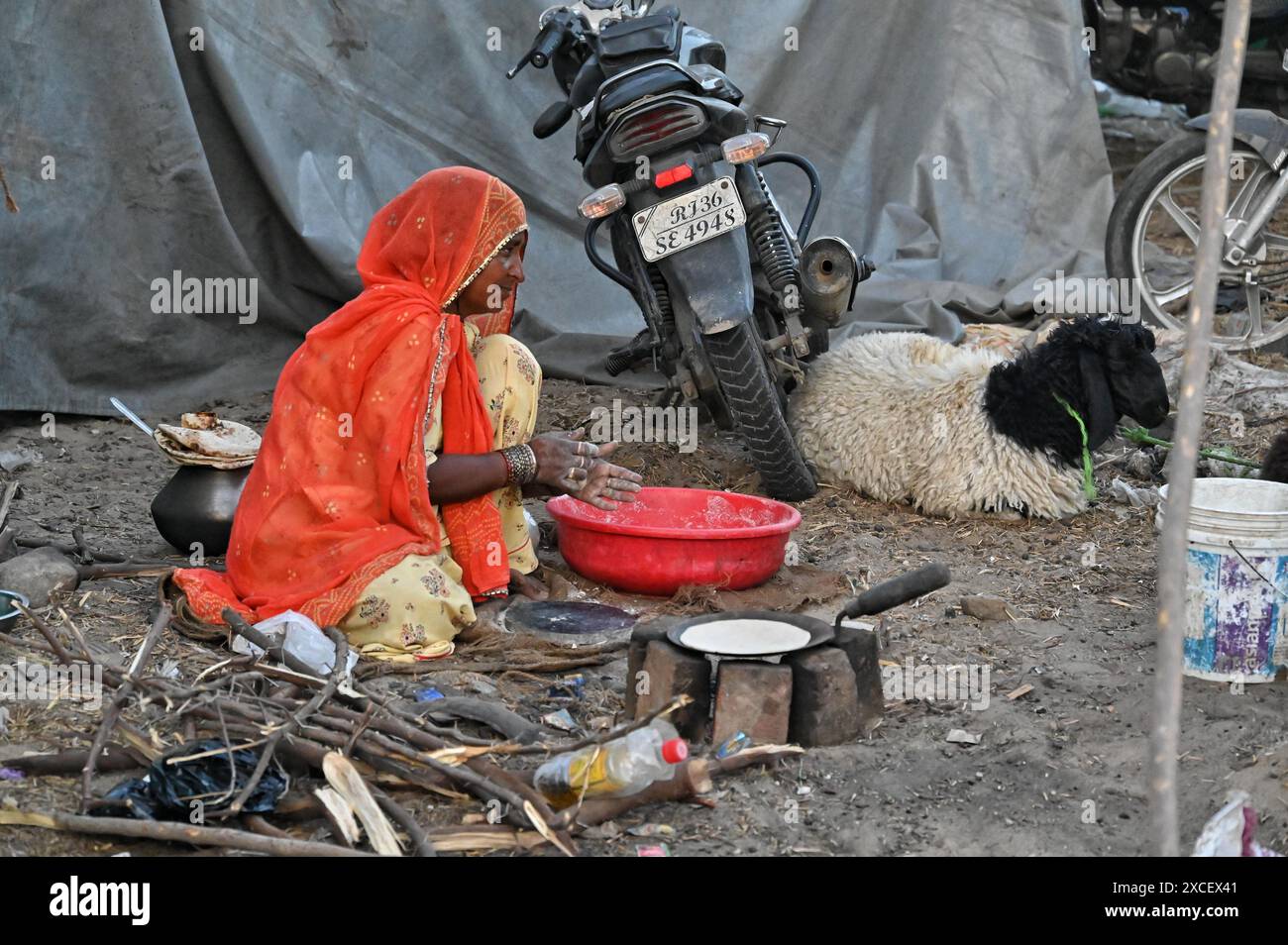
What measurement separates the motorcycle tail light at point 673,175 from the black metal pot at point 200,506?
1.53 meters

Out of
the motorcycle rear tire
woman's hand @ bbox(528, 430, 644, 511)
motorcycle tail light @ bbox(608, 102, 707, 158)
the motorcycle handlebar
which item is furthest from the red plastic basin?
the motorcycle handlebar

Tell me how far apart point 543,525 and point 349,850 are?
7.39 feet

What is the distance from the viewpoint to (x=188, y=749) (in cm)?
245

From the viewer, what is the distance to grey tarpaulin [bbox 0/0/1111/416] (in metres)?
5.12

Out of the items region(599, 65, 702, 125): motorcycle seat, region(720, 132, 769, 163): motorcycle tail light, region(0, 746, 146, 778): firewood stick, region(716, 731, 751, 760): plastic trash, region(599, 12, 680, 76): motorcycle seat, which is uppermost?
region(599, 12, 680, 76): motorcycle seat

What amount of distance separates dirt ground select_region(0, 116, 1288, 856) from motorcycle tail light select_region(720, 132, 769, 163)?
1200mm

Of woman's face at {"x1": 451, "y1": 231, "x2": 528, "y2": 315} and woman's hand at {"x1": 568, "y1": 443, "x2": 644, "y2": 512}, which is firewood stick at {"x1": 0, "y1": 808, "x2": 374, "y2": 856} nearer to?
woman's hand at {"x1": 568, "y1": 443, "x2": 644, "y2": 512}

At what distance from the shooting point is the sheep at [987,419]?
4.38m

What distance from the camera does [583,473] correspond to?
346 cm

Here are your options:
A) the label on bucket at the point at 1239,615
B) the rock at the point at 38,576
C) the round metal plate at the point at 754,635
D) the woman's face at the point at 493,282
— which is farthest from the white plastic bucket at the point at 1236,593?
the rock at the point at 38,576

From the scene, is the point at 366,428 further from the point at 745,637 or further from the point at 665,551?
the point at 745,637

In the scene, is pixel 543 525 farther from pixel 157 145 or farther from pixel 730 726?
pixel 157 145

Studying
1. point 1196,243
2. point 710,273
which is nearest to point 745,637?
point 710,273

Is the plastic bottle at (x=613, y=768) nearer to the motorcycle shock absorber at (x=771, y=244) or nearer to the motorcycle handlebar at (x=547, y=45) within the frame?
the motorcycle shock absorber at (x=771, y=244)
